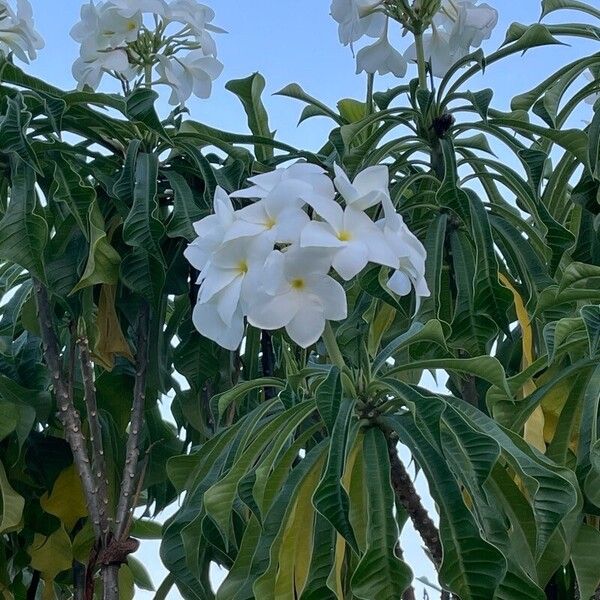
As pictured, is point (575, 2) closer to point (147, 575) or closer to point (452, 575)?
point (452, 575)

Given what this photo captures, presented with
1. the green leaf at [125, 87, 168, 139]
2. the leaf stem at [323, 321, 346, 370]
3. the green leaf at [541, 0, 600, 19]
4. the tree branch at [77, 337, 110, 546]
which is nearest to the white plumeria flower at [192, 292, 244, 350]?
Result: the leaf stem at [323, 321, 346, 370]

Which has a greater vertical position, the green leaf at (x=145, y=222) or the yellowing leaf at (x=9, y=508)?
the green leaf at (x=145, y=222)

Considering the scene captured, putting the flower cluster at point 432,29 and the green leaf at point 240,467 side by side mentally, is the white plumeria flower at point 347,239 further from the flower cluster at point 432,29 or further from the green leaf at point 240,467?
the flower cluster at point 432,29

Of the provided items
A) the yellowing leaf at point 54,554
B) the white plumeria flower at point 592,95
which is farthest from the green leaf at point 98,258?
the white plumeria flower at point 592,95

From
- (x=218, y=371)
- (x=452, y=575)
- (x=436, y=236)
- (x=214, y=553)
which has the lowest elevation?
(x=452, y=575)

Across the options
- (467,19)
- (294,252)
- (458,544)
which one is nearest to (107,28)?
(467,19)

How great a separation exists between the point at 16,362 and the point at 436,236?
2.32 ft

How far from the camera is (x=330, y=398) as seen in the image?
1.05 metres

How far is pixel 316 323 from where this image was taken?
1.00m

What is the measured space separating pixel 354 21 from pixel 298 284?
2.26 feet

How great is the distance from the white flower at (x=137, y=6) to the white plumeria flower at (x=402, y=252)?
2.25 feet

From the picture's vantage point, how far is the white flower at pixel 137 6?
61.4 inches

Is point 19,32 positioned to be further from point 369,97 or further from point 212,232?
point 212,232

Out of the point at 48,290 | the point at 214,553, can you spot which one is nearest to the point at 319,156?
the point at 48,290
